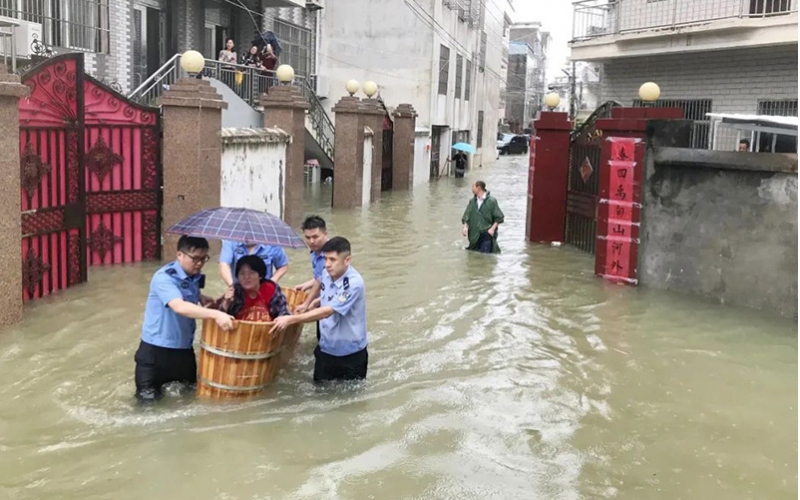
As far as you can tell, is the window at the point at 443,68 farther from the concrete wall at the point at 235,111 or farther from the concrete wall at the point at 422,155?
the concrete wall at the point at 235,111

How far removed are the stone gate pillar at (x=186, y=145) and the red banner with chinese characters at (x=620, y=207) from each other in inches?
215

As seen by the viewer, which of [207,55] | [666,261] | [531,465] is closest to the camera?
[531,465]

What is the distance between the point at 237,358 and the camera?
6.00 metres

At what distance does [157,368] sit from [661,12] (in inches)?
635

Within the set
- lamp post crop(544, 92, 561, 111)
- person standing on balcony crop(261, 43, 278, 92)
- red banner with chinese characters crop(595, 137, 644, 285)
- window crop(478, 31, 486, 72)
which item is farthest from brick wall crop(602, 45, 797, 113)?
window crop(478, 31, 486, 72)

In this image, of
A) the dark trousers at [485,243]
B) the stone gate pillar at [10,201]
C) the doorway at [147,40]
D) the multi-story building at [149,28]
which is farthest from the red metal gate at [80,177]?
the doorway at [147,40]

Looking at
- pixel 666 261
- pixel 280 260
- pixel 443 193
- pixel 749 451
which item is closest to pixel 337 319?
pixel 280 260

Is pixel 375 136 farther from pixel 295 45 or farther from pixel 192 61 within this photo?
pixel 192 61

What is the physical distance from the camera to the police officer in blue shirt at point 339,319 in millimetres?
6133


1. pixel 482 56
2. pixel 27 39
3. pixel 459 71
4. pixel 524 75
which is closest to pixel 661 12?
pixel 27 39

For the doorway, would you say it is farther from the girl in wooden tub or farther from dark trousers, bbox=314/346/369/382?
dark trousers, bbox=314/346/369/382

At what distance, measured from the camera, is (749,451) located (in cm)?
583

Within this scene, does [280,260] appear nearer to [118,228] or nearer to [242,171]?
[118,228]

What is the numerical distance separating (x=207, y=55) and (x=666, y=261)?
1522cm
